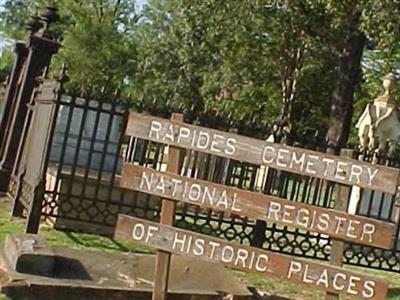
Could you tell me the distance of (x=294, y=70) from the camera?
35.6 m

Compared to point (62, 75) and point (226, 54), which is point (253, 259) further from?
point (226, 54)

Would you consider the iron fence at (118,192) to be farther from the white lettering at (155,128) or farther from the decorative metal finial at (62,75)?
the white lettering at (155,128)

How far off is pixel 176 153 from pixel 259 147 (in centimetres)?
69

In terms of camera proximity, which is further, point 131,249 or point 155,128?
point 131,249

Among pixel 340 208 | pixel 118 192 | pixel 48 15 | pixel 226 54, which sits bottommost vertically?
pixel 118 192

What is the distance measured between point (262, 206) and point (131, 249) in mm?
3756

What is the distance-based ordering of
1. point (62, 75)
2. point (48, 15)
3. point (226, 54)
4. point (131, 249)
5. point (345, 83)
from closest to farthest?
1. point (62, 75)
2. point (131, 249)
3. point (48, 15)
4. point (345, 83)
5. point (226, 54)

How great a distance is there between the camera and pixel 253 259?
602cm

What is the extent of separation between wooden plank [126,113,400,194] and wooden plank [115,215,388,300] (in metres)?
0.65

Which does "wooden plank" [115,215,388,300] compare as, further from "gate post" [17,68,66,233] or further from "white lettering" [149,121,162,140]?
"gate post" [17,68,66,233]

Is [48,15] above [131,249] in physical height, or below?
above

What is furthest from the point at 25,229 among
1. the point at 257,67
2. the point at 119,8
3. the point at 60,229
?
the point at 119,8

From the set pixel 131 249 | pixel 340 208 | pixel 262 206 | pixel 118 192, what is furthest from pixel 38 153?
pixel 340 208

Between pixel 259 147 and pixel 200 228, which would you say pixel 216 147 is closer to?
pixel 259 147
